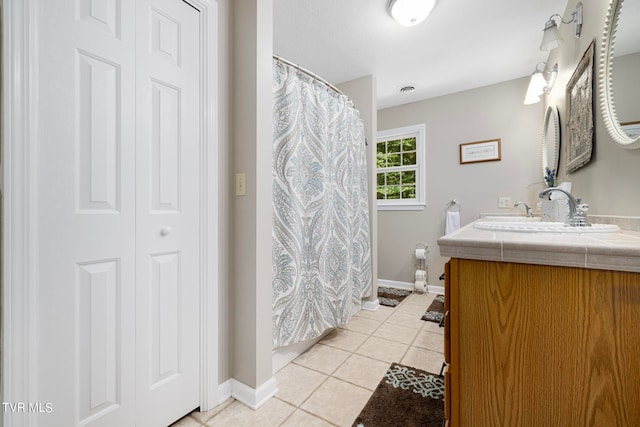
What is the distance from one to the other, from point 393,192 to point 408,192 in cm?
20

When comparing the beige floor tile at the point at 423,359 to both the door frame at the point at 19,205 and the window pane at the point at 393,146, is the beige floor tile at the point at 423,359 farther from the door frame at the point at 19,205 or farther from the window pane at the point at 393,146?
the window pane at the point at 393,146

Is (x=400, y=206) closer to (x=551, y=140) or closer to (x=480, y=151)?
(x=480, y=151)

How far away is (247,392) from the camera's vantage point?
130cm

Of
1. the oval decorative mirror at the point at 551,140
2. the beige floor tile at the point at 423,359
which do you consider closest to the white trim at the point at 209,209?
the beige floor tile at the point at 423,359

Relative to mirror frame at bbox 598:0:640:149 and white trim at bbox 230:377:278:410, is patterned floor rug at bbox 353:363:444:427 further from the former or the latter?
mirror frame at bbox 598:0:640:149

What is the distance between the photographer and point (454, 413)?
2.45ft

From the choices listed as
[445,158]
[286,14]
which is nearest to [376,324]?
[445,158]

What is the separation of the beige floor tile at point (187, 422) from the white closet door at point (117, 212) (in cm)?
4

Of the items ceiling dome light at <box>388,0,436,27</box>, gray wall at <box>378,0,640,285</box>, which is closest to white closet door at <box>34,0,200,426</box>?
ceiling dome light at <box>388,0,436,27</box>

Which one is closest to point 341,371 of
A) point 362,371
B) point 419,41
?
point 362,371

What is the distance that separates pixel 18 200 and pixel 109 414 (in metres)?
0.82

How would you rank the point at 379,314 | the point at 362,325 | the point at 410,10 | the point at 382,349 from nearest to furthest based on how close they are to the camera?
the point at 410,10, the point at 382,349, the point at 362,325, the point at 379,314

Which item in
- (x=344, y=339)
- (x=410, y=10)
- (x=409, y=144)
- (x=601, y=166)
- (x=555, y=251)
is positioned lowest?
(x=344, y=339)

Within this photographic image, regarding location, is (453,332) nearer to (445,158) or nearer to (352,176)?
(352,176)
